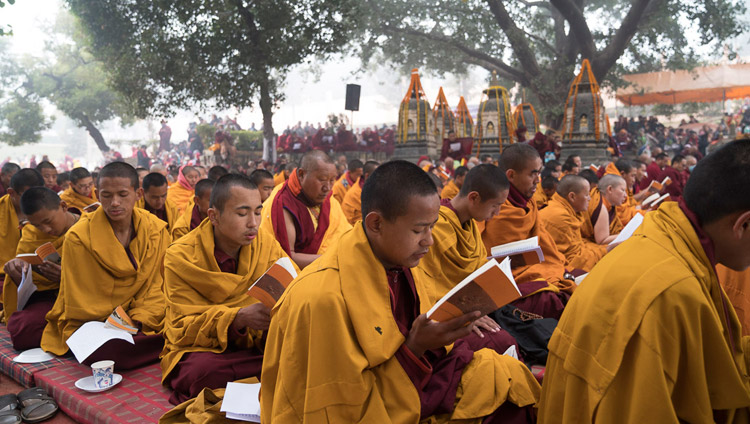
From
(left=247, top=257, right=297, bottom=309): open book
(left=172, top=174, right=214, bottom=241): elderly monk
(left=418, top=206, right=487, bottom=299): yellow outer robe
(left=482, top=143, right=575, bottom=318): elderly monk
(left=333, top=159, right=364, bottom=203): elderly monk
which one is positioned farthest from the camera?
(left=333, top=159, right=364, bottom=203): elderly monk

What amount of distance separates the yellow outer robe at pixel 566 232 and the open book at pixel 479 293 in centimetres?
366

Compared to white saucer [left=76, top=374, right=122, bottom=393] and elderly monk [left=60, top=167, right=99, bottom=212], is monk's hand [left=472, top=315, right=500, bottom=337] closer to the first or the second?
white saucer [left=76, top=374, right=122, bottom=393]

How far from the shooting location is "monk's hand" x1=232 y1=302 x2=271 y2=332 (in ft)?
8.97

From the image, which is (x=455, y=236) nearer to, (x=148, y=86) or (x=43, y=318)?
(x=43, y=318)

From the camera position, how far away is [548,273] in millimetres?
4457

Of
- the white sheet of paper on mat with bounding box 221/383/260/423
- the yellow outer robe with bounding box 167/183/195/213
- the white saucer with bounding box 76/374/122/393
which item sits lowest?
the white saucer with bounding box 76/374/122/393

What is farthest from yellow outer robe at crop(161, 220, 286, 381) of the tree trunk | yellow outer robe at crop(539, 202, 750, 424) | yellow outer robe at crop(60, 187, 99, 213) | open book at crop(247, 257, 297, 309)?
the tree trunk

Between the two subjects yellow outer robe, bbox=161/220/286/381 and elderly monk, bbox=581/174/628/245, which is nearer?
yellow outer robe, bbox=161/220/286/381

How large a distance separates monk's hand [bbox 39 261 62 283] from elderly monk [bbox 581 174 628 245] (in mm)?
4993

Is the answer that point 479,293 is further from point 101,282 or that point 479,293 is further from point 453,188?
point 453,188

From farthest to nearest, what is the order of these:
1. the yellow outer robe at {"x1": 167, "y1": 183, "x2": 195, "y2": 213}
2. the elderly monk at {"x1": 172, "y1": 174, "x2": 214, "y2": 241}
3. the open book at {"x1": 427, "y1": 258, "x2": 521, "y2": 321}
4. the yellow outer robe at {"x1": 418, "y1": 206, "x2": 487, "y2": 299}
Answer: the yellow outer robe at {"x1": 167, "y1": 183, "x2": 195, "y2": 213} < the elderly monk at {"x1": 172, "y1": 174, "x2": 214, "y2": 241} < the yellow outer robe at {"x1": 418, "y1": 206, "x2": 487, "y2": 299} < the open book at {"x1": 427, "y1": 258, "x2": 521, "y2": 321}

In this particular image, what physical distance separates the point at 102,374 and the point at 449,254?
7.52ft

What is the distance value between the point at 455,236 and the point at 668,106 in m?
30.0

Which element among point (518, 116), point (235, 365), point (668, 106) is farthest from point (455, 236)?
point (668, 106)
